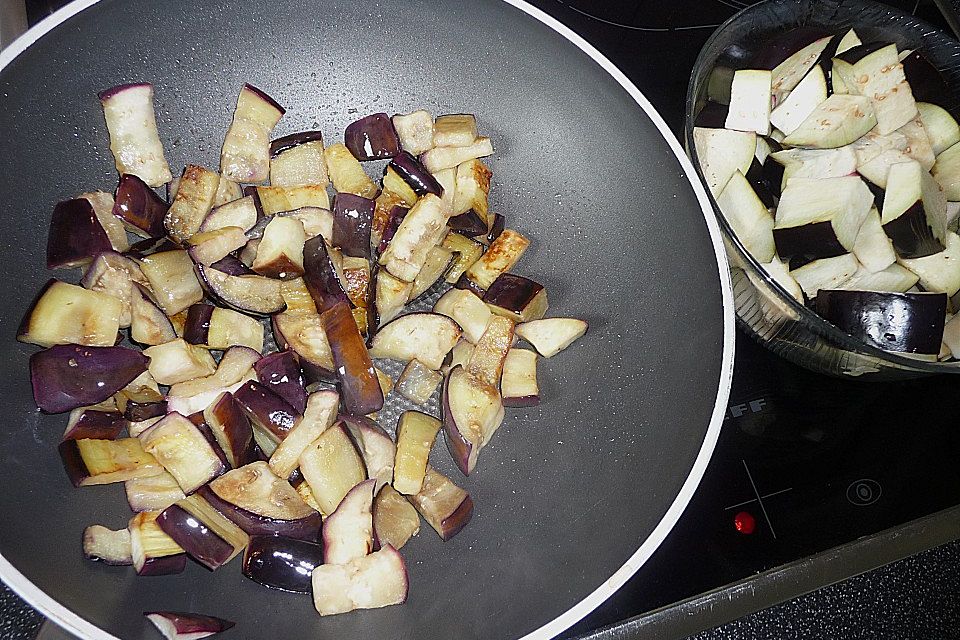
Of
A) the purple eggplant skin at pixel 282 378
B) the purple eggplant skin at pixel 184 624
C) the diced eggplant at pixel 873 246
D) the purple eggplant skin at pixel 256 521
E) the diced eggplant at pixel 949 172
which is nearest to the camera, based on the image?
the purple eggplant skin at pixel 184 624

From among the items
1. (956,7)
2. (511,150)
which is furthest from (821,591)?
(956,7)

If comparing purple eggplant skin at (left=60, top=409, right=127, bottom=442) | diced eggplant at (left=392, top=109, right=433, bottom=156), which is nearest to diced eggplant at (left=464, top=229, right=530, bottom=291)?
diced eggplant at (left=392, top=109, right=433, bottom=156)

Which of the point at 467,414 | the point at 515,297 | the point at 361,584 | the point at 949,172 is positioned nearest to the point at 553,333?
the point at 515,297

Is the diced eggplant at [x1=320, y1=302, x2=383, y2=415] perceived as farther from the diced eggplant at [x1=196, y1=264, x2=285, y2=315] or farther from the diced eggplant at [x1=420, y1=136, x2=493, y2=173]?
the diced eggplant at [x1=420, y1=136, x2=493, y2=173]

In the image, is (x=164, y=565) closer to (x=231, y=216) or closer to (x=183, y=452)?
(x=183, y=452)

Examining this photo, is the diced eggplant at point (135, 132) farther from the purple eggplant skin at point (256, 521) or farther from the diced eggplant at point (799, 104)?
the diced eggplant at point (799, 104)

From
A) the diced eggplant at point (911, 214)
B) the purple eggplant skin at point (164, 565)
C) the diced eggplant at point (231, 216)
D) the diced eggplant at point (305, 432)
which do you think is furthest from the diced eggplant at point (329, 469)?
the diced eggplant at point (911, 214)
